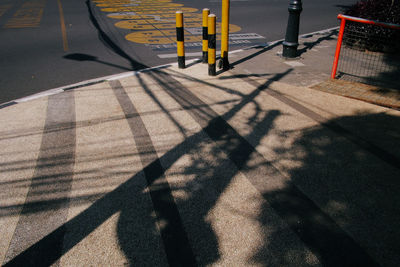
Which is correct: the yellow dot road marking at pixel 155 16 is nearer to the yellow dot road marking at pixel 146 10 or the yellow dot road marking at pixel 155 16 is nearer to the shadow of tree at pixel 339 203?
the yellow dot road marking at pixel 146 10

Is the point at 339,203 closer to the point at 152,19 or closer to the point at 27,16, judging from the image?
the point at 152,19

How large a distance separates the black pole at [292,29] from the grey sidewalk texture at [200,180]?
A: 8.88 feet

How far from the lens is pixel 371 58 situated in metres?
8.59

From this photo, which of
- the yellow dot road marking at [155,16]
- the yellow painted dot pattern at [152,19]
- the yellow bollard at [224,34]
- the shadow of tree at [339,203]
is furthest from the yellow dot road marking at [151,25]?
the shadow of tree at [339,203]

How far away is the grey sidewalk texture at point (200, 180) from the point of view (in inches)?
112

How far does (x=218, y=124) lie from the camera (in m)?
5.11

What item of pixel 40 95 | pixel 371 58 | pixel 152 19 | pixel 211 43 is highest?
pixel 211 43

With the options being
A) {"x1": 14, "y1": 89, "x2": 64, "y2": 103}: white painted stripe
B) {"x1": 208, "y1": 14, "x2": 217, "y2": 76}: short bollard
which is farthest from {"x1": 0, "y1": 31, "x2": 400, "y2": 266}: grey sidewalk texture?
{"x1": 208, "y1": 14, "x2": 217, "y2": 76}: short bollard

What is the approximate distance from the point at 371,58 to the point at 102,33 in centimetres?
885

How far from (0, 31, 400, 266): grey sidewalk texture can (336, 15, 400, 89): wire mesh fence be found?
5.22ft

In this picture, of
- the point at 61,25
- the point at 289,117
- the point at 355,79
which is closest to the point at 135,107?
the point at 289,117

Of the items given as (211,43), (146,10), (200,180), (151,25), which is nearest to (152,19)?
(151,25)

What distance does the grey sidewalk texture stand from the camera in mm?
2857

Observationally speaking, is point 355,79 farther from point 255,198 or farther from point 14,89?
point 14,89
